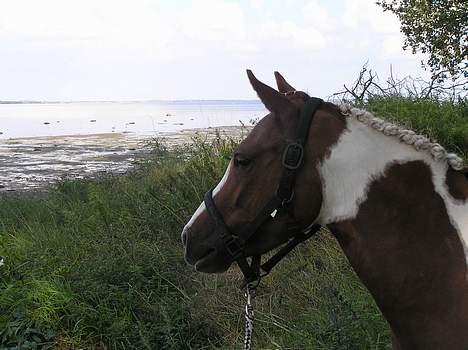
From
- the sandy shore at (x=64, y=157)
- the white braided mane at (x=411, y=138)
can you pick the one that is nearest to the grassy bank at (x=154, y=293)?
the white braided mane at (x=411, y=138)

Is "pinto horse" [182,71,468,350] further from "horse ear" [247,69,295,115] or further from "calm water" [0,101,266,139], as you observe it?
"calm water" [0,101,266,139]

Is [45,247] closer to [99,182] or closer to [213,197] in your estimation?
[99,182]

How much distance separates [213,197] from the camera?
211 cm

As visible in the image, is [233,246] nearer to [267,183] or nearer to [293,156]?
[267,183]

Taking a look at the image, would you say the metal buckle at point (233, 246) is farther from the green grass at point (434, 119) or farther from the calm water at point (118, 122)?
the green grass at point (434, 119)

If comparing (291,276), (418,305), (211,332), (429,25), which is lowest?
(211,332)

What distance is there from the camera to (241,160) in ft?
6.57

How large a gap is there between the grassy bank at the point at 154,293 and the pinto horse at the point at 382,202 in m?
1.62

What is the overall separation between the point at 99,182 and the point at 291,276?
166 inches

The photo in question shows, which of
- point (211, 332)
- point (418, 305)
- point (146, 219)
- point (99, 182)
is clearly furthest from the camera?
point (99, 182)

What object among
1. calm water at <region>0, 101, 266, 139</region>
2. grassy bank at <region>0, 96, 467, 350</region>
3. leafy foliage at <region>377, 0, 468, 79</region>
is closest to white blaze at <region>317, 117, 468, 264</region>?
calm water at <region>0, 101, 266, 139</region>

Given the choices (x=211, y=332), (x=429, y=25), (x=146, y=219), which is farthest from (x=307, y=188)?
(x=429, y=25)

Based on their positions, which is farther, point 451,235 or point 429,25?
point 429,25

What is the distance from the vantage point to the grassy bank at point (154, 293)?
3850mm
